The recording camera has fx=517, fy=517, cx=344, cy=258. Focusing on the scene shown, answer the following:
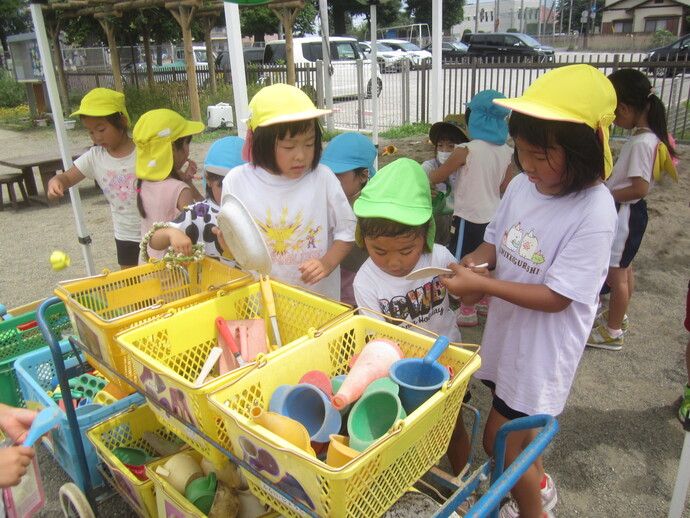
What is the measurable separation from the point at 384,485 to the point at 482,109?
283 cm

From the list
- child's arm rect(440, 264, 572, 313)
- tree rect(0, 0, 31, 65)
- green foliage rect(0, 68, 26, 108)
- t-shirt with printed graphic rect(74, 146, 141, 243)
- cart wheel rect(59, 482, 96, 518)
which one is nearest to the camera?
child's arm rect(440, 264, 572, 313)

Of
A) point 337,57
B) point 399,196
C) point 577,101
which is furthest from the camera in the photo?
point 337,57

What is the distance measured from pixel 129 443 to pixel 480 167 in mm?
2601

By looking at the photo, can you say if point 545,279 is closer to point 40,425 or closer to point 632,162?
point 40,425

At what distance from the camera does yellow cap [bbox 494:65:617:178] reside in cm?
138

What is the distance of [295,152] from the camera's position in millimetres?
2045

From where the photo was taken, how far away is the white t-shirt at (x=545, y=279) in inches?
57.4

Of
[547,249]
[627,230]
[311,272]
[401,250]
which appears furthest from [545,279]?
[627,230]

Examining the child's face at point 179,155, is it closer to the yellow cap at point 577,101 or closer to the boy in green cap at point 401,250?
the boy in green cap at point 401,250

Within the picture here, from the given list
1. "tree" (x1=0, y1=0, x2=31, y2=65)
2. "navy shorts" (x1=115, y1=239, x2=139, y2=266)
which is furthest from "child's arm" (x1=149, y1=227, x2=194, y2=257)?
"tree" (x1=0, y1=0, x2=31, y2=65)

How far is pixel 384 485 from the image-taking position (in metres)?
1.07

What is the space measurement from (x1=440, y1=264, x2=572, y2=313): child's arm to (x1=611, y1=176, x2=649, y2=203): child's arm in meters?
1.85

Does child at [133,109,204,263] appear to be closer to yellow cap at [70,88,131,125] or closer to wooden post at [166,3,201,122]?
yellow cap at [70,88,131,125]

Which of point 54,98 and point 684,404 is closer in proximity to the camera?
point 684,404
